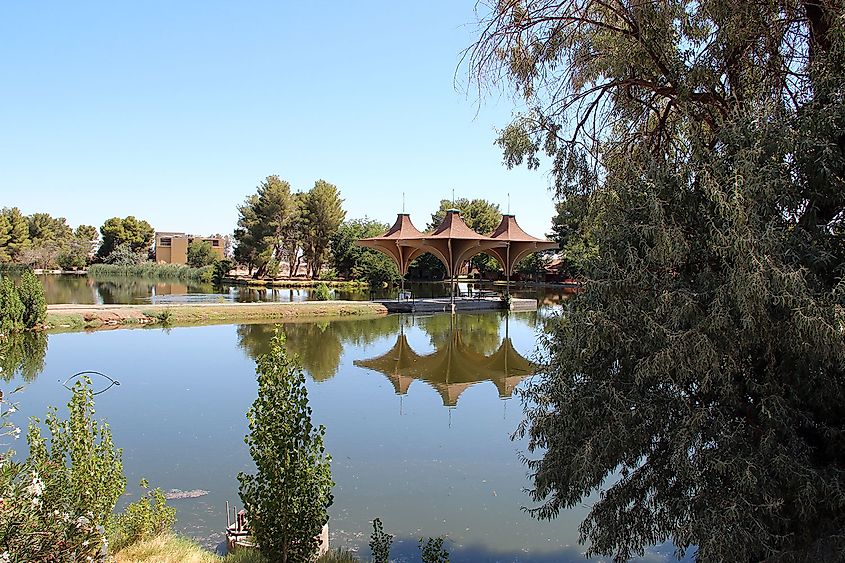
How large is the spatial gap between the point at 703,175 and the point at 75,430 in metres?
4.17

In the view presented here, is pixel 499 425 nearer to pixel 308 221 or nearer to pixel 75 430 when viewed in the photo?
pixel 75 430

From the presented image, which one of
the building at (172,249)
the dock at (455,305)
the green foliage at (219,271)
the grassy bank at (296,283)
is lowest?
the dock at (455,305)

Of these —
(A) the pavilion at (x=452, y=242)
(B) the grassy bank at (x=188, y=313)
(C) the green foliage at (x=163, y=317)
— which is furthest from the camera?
(A) the pavilion at (x=452, y=242)

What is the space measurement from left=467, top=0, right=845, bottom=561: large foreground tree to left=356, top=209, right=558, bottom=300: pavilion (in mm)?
23497

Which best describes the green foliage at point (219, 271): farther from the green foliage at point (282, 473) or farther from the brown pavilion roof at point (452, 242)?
the green foliage at point (282, 473)

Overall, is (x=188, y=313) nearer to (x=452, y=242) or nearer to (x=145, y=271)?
(x=452, y=242)

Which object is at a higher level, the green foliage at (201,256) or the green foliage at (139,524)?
the green foliage at (201,256)

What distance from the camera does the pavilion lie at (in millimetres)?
29016

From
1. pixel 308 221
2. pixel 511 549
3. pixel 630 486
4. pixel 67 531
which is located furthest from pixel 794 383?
pixel 308 221

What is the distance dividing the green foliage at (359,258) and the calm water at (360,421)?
24.8 m

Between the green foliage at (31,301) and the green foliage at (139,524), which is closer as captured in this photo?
the green foliage at (139,524)

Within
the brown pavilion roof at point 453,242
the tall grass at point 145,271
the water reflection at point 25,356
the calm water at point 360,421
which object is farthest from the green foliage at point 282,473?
the tall grass at point 145,271

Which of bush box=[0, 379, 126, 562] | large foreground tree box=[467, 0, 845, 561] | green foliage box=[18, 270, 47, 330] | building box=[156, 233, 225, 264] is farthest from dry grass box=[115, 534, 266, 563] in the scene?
building box=[156, 233, 225, 264]

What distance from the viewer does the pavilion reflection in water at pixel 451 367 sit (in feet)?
40.9
